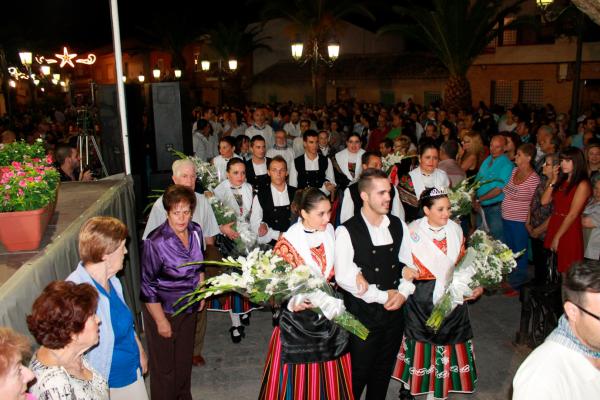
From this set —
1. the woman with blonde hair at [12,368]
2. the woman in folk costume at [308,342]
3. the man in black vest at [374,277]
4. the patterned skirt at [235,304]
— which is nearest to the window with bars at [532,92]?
the patterned skirt at [235,304]

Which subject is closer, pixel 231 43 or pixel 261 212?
pixel 261 212

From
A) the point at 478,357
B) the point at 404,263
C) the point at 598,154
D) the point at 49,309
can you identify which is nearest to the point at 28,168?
the point at 49,309

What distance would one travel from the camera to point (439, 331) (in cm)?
443

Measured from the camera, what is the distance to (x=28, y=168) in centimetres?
368

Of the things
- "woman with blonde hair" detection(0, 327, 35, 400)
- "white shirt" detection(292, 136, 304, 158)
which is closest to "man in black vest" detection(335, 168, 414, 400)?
"woman with blonde hair" detection(0, 327, 35, 400)

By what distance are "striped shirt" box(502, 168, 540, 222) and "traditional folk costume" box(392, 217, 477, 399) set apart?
2.75 m

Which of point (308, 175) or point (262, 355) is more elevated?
point (308, 175)

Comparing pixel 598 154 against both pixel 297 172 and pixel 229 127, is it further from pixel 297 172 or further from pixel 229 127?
pixel 229 127

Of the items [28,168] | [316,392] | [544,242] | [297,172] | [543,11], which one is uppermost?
[543,11]

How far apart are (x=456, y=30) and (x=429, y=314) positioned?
14268mm

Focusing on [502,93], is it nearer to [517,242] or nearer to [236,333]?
[517,242]

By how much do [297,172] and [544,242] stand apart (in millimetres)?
3284

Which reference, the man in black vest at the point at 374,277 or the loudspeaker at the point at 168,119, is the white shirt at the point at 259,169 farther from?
the man in black vest at the point at 374,277

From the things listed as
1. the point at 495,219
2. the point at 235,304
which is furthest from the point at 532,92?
the point at 235,304
